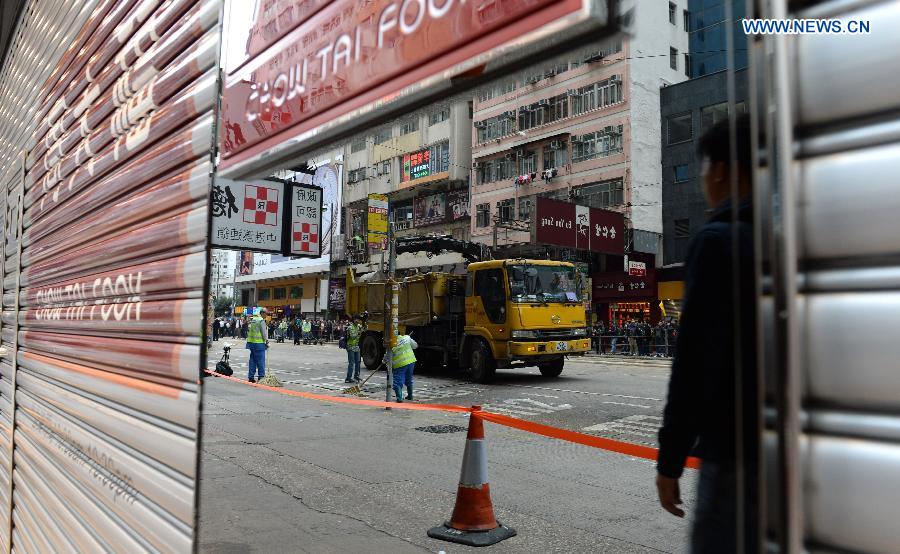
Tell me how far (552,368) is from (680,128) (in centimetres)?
1284

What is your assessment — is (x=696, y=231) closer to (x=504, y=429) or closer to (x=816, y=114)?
(x=816, y=114)

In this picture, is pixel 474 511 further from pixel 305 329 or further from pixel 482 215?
pixel 305 329

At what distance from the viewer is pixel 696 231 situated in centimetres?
96

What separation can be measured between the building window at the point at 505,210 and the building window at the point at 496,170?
37.0 inches

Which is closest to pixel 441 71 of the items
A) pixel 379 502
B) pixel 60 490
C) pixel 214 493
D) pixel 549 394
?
pixel 60 490

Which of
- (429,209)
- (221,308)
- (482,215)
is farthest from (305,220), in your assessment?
(429,209)

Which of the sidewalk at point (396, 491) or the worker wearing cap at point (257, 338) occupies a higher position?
the worker wearing cap at point (257, 338)

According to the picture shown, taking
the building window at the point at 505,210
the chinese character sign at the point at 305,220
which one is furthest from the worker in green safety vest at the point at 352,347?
the chinese character sign at the point at 305,220

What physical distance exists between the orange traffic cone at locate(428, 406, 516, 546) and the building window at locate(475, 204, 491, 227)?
798 inches

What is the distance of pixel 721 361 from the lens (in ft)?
2.86

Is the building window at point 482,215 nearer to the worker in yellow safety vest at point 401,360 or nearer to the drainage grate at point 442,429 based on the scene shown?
the worker in yellow safety vest at point 401,360

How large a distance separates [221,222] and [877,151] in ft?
9.72

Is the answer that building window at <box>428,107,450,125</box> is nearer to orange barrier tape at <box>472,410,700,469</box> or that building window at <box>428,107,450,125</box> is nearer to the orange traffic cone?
orange barrier tape at <box>472,410,700,469</box>

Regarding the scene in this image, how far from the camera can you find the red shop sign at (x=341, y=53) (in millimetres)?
972
